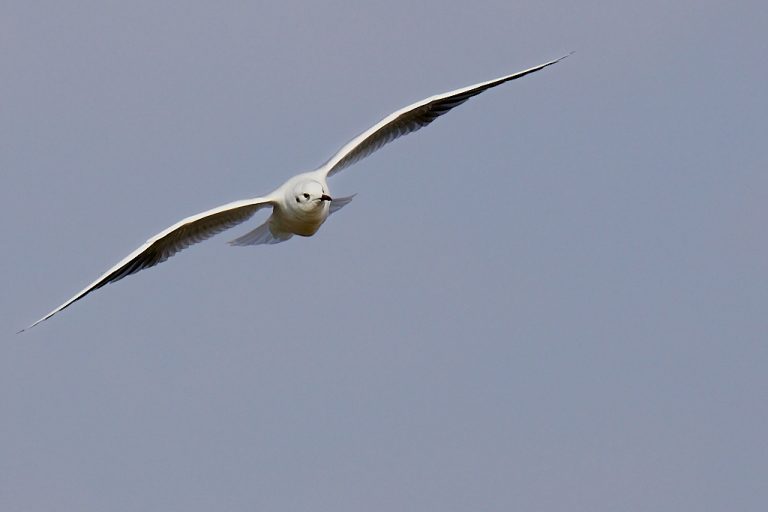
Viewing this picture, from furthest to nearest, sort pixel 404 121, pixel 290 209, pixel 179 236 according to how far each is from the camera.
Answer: pixel 404 121 → pixel 179 236 → pixel 290 209

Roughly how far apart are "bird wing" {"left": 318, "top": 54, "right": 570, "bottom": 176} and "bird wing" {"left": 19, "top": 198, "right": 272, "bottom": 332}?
3.04 ft

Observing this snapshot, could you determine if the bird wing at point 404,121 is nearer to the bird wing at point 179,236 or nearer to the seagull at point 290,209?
the seagull at point 290,209

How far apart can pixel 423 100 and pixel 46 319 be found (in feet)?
15.9

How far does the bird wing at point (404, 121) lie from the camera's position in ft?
61.8

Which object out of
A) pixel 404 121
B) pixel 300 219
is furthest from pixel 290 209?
pixel 404 121

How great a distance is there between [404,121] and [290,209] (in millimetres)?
2459

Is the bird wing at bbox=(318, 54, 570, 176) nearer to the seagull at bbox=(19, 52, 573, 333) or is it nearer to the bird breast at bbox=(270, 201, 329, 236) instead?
the seagull at bbox=(19, 52, 573, 333)

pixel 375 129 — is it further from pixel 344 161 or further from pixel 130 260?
pixel 130 260

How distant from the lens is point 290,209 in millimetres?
17781

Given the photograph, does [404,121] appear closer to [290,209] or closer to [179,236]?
[290,209]

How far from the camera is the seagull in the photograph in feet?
58.1

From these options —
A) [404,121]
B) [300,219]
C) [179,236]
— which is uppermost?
[404,121]

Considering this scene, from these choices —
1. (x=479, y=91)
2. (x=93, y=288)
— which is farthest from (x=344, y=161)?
(x=93, y=288)

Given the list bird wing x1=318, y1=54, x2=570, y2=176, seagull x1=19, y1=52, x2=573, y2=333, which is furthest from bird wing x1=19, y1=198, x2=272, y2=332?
bird wing x1=318, y1=54, x2=570, y2=176
